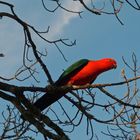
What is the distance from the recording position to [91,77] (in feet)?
19.7

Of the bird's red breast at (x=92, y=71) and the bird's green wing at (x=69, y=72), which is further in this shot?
the bird's green wing at (x=69, y=72)

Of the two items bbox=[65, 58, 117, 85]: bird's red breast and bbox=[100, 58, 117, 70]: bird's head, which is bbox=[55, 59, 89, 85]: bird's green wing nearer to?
bbox=[65, 58, 117, 85]: bird's red breast

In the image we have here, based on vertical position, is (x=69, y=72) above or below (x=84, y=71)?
above

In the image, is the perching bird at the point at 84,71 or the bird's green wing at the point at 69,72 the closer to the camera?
the perching bird at the point at 84,71

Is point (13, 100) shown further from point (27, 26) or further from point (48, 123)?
point (27, 26)

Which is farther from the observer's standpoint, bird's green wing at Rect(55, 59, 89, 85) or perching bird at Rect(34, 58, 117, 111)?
bird's green wing at Rect(55, 59, 89, 85)

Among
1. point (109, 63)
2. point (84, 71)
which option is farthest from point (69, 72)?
point (109, 63)

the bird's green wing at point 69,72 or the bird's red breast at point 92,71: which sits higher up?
the bird's green wing at point 69,72

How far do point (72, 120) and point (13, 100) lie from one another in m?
0.85

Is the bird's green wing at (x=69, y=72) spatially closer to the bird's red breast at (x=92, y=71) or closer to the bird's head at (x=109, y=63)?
the bird's red breast at (x=92, y=71)

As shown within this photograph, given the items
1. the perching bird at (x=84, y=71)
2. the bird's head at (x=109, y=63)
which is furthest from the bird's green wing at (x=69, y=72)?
the bird's head at (x=109, y=63)

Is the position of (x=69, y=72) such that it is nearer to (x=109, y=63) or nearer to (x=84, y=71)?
(x=84, y=71)

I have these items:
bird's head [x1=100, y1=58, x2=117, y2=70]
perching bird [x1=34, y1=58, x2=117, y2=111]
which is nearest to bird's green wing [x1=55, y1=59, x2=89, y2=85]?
perching bird [x1=34, y1=58, x2=117, y2=111]

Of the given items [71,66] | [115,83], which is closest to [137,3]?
[115,83]
